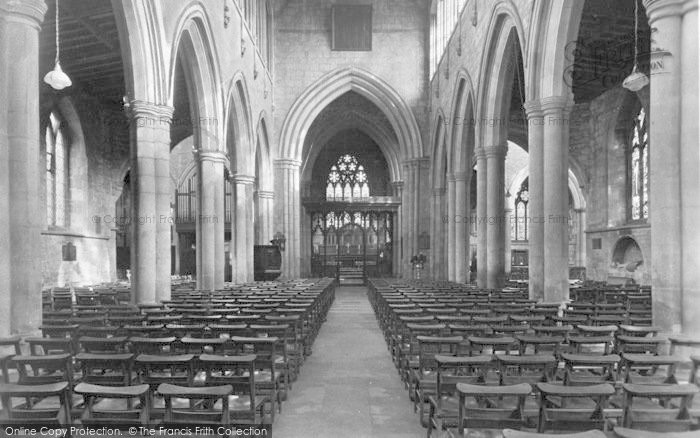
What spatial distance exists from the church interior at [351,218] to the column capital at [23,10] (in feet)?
0.08

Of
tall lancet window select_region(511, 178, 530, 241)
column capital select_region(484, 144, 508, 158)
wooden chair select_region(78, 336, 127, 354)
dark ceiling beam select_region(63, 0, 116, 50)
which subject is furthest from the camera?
tall lancet window select_region(511, 178, 530, 241)

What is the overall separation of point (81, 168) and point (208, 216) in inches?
330

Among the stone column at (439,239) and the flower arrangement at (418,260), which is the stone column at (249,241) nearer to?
the flower arrangement at (418,260)

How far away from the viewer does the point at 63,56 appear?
1853 cm

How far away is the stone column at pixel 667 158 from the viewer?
7.41 metres

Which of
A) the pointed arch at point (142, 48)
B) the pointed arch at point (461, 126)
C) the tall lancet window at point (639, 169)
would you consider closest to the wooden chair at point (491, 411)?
the pointed arch at point (142, 48)

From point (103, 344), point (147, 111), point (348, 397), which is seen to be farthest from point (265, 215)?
point (103, 344)

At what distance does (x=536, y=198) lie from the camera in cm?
1261

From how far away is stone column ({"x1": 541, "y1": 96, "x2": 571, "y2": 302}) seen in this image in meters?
12.0

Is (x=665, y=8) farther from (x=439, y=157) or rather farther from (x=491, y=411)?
(x=439, y=157)

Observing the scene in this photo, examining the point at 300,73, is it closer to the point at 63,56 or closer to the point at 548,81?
the point at 63,56

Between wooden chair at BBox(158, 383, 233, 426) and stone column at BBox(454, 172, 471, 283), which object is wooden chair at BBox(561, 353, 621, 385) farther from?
stone column at BBox(454, 172, 471, 283)

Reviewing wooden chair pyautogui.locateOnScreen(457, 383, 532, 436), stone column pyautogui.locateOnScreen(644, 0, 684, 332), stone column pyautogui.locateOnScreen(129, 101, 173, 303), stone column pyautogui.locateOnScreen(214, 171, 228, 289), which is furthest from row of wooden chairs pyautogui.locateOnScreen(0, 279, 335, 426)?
stone column pyautogui.locateOnScreen(214, 171, 228, 289)

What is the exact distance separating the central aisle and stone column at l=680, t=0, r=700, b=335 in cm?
393
